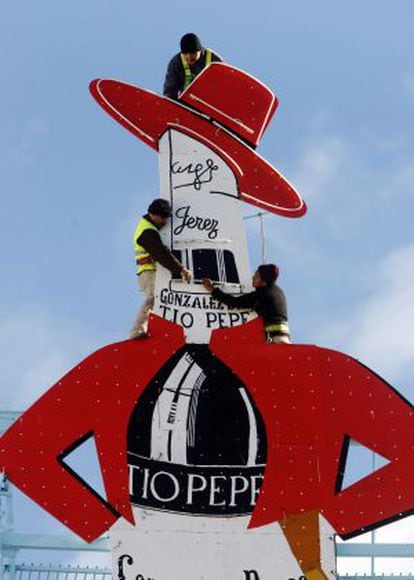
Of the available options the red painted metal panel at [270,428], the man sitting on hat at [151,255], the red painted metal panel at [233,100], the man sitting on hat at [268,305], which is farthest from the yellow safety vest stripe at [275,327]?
the red painted metal panel at [233,100]

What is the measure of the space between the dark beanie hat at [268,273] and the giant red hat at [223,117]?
987 millimetres

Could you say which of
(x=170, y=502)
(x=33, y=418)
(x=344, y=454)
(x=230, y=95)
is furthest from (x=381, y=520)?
(x=230, y=95)

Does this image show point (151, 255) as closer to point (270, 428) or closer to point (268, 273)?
point (268, 273)

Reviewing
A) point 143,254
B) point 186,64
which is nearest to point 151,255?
point 143,254

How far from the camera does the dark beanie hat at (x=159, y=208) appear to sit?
25200 mm

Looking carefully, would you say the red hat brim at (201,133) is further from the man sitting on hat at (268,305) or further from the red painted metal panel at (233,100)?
the man sitting on hat at (268,305)

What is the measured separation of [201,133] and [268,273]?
7.39 ft

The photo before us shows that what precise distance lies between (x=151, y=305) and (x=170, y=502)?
2676 millimetres

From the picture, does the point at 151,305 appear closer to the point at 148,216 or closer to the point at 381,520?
the point at 148,216

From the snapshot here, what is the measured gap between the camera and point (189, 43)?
86.5 ft
